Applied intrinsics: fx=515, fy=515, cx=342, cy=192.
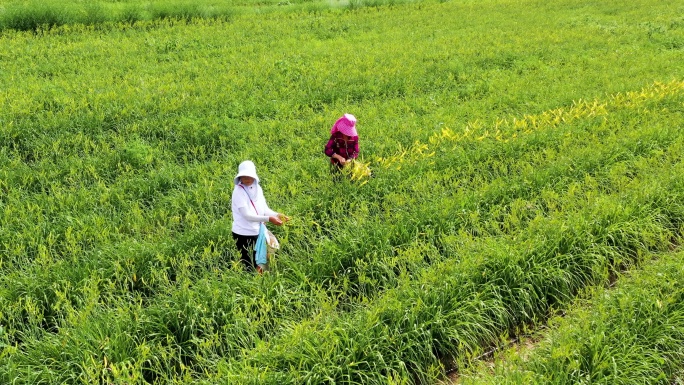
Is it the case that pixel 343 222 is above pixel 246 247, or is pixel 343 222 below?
below

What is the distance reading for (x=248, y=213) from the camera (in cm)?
440

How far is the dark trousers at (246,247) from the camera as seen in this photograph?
4566 mm

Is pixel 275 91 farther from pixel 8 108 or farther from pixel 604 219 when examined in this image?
pixel 604 219

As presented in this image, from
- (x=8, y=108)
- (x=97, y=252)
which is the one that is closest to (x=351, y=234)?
(x=97, y=252)

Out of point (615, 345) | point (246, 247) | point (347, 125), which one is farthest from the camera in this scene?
point (347, 125)

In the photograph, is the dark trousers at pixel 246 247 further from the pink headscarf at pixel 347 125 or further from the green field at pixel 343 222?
the pink headscarf at pixel 347 125

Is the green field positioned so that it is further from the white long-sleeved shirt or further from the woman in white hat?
the white long-sleeved shirt

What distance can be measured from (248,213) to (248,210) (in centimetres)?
3

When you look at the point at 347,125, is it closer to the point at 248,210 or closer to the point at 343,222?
the point at 343,222

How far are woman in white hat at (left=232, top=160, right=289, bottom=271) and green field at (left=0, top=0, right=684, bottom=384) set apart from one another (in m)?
0.18

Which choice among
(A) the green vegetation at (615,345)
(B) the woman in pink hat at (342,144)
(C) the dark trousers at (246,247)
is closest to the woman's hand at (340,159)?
(B) the woman in pink hat at (342,144)

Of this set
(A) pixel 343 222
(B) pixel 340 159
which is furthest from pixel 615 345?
(B) pixel 340 159

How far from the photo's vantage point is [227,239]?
16.4 ft

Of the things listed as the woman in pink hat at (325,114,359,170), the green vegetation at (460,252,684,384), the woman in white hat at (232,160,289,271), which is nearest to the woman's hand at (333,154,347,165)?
the woman in pink hat at (325,114,359,170)
